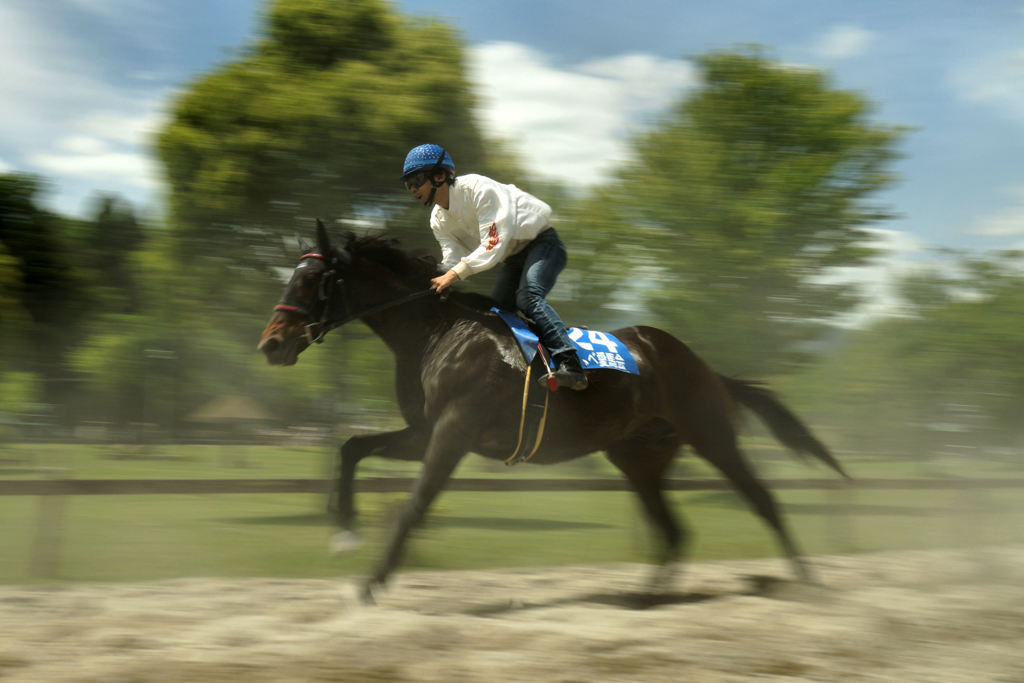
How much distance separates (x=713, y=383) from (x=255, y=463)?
2379 cm

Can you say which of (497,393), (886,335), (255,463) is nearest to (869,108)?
(886,335)

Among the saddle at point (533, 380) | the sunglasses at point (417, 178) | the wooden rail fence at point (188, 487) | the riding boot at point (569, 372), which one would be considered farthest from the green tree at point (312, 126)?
the riding boot at point (569, 372)

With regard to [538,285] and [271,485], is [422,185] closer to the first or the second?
[538,285]

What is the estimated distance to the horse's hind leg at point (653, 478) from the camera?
634 centimetres

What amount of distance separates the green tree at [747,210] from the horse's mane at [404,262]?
790 centimetres

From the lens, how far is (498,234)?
530 cm

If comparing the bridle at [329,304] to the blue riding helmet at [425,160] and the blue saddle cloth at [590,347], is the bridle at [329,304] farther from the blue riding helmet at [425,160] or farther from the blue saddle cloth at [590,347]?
the blue riding helmet at [425,160]

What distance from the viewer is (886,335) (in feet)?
71.6

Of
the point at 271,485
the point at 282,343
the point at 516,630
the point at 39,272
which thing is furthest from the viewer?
the point at 39,272

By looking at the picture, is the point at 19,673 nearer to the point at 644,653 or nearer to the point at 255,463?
the point at 644,653

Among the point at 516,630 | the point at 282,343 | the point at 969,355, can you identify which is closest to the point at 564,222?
the point at 282,343

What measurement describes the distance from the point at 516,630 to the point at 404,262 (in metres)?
2.42

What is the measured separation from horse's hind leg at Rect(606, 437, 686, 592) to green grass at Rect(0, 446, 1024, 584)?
1268 mm

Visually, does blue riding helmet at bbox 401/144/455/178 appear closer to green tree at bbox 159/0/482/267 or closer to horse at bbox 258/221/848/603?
horse at bbox 258/221/848/603
